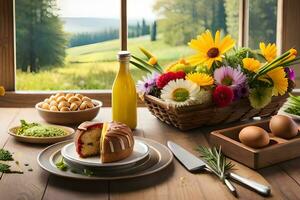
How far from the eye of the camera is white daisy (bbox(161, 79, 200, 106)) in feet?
5.41

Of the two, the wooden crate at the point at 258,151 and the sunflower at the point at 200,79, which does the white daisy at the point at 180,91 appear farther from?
the wooden crate at the point at 258,151

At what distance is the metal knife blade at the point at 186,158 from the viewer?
134cm

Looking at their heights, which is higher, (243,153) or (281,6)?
(281,6)

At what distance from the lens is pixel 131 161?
1290mm

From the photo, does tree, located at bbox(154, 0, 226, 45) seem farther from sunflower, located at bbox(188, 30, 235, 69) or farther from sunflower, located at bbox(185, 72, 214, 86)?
sunflower, located at bbox(185, 72, 214, 86)

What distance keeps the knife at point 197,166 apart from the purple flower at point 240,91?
32 cm

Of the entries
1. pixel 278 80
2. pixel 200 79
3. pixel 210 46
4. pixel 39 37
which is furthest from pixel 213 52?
pixel 39 37

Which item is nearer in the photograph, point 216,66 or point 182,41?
point 216,66

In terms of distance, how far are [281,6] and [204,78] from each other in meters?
0.96

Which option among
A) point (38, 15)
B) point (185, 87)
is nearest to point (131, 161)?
point (185, 87)

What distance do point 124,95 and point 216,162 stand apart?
461mm

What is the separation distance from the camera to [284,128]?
151cm

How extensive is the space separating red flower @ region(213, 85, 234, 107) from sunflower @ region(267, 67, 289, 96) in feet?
0.60

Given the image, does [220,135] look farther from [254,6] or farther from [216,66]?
[254,6]
